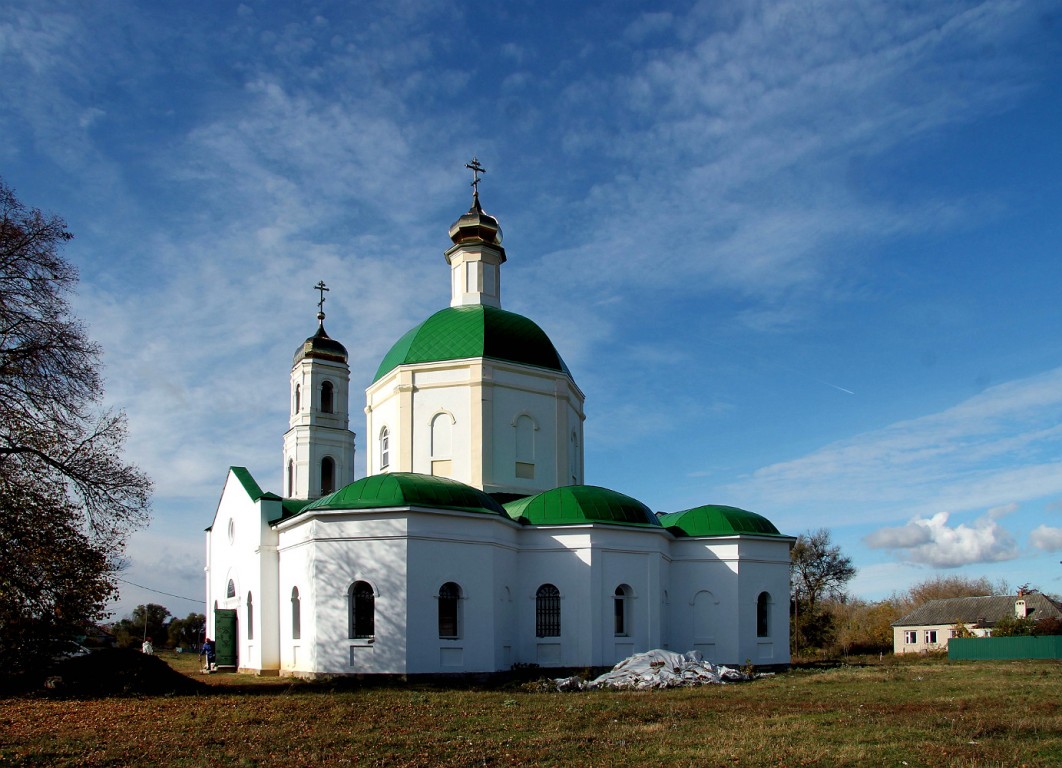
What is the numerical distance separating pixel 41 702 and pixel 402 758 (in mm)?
9772

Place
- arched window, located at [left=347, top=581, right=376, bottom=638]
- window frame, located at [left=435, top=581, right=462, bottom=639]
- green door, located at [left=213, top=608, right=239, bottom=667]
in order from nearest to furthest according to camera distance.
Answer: arched window, located at [left=347, top=581, right=376, bottom=638] → window frame, located at [left=435, top=581, right=462, bottom=639] → green door, located at [left=213, top=608, right=239, bottom=667]

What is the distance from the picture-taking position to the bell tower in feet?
106

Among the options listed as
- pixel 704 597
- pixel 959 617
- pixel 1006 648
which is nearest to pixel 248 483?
pixel 704 597

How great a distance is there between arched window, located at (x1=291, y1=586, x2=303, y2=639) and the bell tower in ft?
27.4

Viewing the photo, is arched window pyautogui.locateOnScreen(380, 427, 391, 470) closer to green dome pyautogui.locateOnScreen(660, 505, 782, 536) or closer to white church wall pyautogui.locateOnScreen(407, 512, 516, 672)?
white church wall pyautogui.locateOnScreen(407, 512, 516, 672)

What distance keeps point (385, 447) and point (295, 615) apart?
22.3 ft

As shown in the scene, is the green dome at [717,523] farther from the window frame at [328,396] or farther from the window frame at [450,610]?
the window frame at [328,396]

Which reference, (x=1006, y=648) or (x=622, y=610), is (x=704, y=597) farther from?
(x=1006, y=648)

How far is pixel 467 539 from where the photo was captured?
22.8 m

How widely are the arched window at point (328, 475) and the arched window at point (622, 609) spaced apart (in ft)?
39.5

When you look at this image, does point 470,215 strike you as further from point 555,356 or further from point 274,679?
point 274,679

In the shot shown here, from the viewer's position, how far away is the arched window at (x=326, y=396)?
3322 centimetres

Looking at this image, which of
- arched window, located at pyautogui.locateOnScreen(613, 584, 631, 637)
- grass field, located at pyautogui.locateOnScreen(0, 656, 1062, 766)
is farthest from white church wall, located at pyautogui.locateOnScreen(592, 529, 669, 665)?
grass field, located at pyautogui.locateOnScreen(0, 656, 1062, 766)

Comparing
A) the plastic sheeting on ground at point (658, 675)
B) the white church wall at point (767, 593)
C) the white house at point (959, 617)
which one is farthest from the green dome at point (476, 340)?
the white house at point (959, 617)
